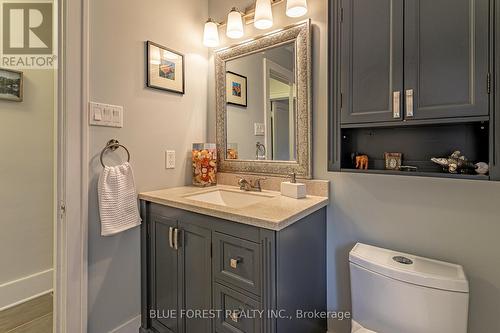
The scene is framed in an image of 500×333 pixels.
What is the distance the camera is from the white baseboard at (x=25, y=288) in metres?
1.83

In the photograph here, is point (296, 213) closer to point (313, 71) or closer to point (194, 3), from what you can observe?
point (313, 71)

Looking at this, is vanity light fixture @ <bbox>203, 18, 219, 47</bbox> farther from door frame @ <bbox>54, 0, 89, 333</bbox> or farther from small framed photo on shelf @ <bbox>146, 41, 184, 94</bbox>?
door frame @ <bbox>54, 0, 89, 333</bbox>

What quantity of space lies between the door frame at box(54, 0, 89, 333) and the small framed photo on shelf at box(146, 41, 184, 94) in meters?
0.37

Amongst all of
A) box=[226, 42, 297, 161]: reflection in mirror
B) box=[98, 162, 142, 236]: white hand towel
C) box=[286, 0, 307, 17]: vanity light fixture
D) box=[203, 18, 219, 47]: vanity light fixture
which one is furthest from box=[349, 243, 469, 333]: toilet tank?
box=[203, 18, 219, 47]: vanity light fixture

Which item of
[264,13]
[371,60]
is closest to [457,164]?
[371,60]

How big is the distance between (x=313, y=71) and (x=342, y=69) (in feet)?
1.00

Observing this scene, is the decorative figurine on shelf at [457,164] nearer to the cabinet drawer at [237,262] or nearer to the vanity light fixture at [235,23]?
the cabinet drawer at [237,262]

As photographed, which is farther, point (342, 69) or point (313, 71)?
point (313, 71)

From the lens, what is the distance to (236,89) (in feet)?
6.14

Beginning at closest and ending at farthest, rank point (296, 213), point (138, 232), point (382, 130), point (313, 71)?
point (296, 213) < point (382, 130) < point (313, 71) < point (138, 232)

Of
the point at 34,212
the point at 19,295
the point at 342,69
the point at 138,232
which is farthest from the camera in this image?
the point at 34,212

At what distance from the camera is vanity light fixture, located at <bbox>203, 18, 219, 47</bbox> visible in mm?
1826

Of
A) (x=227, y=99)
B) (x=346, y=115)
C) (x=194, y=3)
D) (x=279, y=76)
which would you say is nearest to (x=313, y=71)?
(x=279, y=76)

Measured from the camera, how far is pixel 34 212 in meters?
2.04
